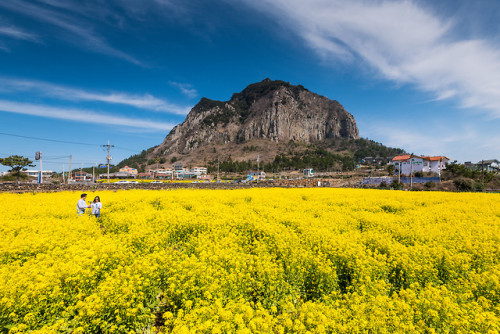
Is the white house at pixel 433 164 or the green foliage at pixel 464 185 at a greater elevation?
the white house at pixel 433 164

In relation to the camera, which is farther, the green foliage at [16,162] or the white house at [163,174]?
the white house at [163,174]

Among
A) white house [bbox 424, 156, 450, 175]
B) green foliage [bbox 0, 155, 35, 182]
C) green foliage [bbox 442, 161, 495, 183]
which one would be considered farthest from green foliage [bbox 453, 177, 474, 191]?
green foliage [bbox 0, 155, 35, 182]

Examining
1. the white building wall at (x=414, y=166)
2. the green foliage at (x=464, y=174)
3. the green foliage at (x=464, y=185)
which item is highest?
the white building wall at (x=414, y=166)

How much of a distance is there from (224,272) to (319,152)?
672 ft

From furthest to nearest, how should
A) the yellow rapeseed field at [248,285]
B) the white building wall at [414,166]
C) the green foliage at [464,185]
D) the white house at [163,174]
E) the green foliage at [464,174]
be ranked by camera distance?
the white house at [163,174] < the white building wall at [414,166] < the green foliage at [464,174] < the green foliage at [464,185] < the yellow rapeseed field at [248,285]

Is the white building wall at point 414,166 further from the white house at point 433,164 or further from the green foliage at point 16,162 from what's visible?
the green foliage at point 16,162

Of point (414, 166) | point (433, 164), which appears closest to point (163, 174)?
point (414, 166)

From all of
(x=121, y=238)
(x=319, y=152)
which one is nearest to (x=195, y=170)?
(x=319, y=152)

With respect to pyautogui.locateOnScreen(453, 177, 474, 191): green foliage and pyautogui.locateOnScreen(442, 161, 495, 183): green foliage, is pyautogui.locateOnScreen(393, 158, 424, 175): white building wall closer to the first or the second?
pyautogui.locateOnScreen(442, 161, 495, 183): green foliage

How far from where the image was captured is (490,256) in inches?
296

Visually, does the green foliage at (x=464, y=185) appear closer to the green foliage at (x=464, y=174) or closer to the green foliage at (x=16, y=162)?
the green foliage at (x=464, y=174)

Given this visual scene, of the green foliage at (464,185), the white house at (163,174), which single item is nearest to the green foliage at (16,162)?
the white house at (163,174)

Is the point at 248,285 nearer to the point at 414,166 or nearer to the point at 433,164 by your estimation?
the point at 414,166

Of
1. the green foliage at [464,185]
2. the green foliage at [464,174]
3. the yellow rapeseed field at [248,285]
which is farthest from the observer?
the green foliage at [464,174]
